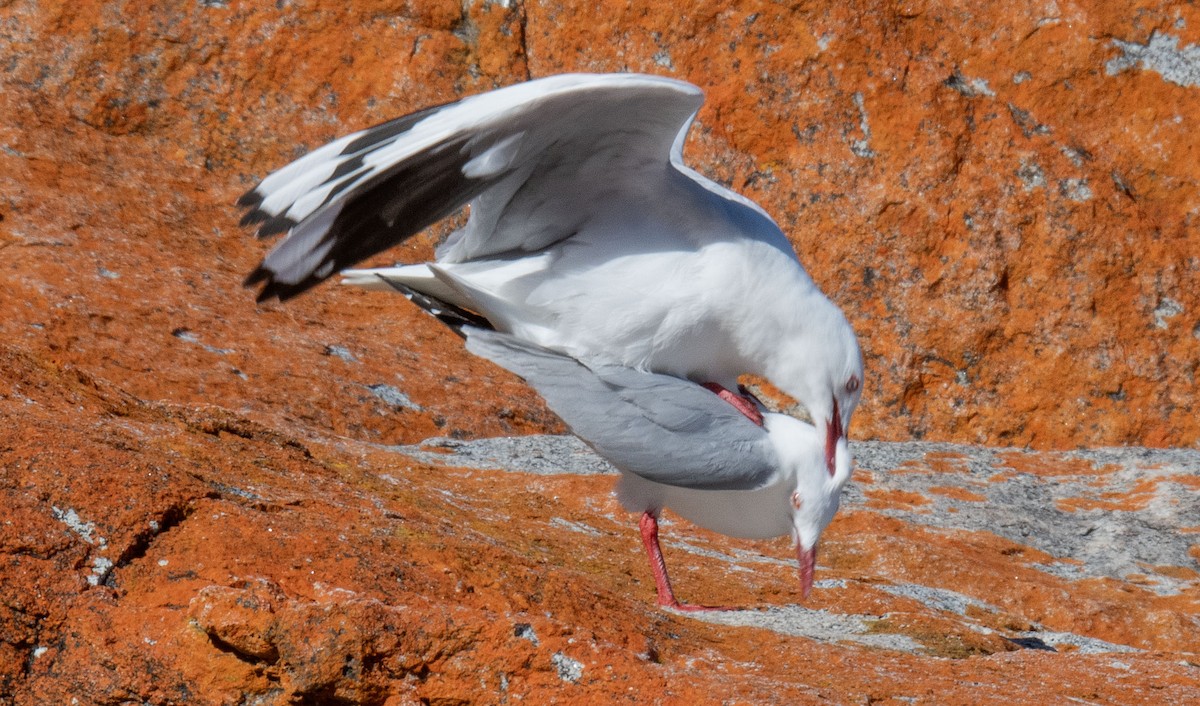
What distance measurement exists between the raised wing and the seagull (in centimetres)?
16

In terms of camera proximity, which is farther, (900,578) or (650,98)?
(900,578)

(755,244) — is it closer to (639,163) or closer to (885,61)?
(639,163)

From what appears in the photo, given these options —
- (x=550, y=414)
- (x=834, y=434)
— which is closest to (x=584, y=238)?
(x=834, y=434)

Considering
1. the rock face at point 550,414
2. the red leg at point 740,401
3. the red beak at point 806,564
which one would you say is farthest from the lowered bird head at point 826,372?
the rock face at point 550,414

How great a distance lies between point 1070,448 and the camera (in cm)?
626

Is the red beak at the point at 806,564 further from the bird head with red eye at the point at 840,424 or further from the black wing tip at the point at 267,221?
the black wing tip at the point at 267,221

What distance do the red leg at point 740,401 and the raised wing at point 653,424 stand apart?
0.13 m

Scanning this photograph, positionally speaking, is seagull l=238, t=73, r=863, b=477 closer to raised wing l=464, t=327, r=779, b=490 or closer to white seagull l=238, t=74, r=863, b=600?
white seagull l=238, t=74, r=863, b=600

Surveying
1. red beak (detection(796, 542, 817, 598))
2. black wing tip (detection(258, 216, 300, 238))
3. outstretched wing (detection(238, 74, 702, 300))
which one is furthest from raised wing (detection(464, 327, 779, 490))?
black wing tip (detection(258, 216, 300, 238))

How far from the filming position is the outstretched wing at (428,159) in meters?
3.25

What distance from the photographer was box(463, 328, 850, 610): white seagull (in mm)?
3510

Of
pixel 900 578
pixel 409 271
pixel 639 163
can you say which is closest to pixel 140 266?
pixel 409 271

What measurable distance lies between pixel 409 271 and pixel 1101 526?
2814 mm

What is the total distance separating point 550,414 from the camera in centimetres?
569
